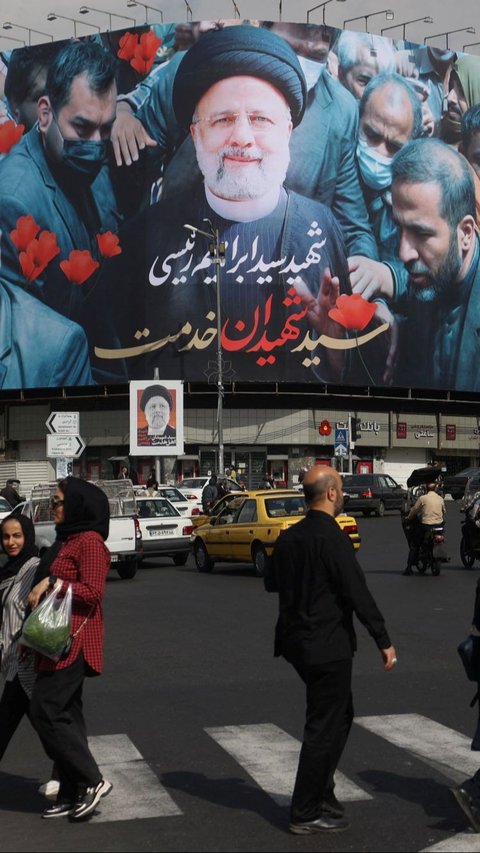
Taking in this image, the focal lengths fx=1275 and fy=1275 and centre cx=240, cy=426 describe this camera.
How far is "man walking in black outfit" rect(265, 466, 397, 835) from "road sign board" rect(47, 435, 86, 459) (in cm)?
2497

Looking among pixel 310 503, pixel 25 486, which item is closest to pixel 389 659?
pixel 310 503

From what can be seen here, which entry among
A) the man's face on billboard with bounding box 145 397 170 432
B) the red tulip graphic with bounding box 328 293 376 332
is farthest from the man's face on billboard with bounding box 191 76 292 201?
the man's face on billboard with bounding box 145 397 170 432

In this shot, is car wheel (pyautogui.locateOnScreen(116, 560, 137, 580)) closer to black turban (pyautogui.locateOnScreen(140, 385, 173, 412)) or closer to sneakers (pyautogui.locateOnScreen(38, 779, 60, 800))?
sneakers (pyautogui.locateOnScreen(38, 779, 60, 800))

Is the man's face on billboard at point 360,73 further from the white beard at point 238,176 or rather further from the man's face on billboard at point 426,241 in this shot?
the white beard at point 238,176

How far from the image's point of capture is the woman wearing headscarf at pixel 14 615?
21.2 ft

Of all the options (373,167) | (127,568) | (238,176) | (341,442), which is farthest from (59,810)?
(373,167)

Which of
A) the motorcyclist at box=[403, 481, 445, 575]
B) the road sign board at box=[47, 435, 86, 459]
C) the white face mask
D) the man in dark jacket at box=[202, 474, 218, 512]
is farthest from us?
the white face mask

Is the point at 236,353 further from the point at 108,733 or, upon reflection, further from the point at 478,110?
the point at 108,733

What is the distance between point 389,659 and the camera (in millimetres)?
5984

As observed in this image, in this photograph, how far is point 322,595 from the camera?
595 cm

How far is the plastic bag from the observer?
19.6ft

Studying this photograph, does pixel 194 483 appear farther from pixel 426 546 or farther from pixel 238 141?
pixel 238 141

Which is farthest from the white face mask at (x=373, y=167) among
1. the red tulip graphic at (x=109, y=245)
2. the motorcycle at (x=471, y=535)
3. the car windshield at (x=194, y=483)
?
the motorcycle at (x=471, y=535)

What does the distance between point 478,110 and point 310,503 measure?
6811cm
